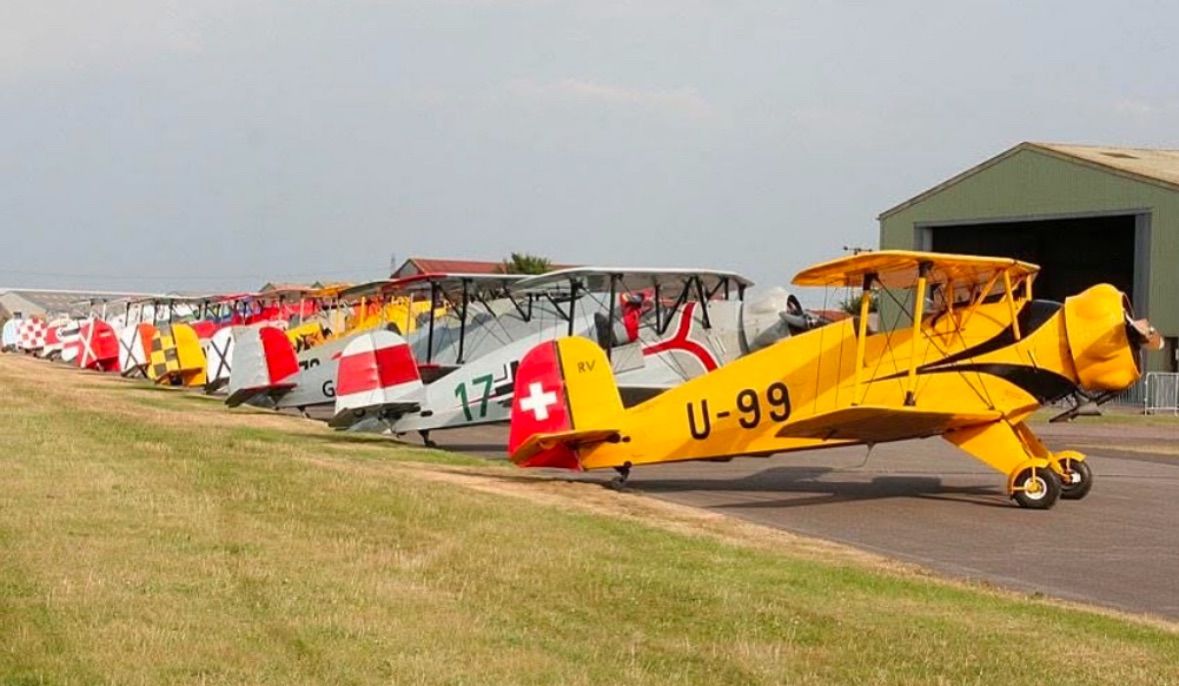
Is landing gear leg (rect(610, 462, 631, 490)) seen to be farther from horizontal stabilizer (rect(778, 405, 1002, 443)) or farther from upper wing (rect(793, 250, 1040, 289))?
upper wing (rect(793, 250, 1040, 289))

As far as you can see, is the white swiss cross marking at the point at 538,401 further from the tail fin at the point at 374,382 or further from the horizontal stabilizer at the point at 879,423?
the tail fin at the point at 374,382

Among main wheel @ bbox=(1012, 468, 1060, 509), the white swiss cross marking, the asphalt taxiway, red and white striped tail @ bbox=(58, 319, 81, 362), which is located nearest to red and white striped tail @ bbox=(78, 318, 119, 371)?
red and white striped tail @ bbox=(58, 319, 81, 362)

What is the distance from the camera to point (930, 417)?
1521 cm

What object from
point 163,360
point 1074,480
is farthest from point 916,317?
point 163,360

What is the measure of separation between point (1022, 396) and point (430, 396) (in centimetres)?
1006

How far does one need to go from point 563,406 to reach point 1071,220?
3517cm

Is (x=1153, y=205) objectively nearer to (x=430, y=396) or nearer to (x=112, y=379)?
(x=430, y=396)

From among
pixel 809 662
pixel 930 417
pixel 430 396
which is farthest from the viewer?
pixel 430 396

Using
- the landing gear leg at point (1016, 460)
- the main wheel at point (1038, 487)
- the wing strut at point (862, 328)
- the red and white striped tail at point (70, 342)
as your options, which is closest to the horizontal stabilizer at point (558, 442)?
the wing strut at point (862, 328)

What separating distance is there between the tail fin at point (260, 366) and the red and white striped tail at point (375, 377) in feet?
20.8

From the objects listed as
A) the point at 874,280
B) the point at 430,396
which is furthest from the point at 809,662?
the point at 430,396

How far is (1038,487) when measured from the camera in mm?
15328

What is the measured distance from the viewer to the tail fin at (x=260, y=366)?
96.7 feet

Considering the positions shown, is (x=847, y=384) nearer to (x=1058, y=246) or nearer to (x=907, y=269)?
(x=907, y=269)
